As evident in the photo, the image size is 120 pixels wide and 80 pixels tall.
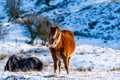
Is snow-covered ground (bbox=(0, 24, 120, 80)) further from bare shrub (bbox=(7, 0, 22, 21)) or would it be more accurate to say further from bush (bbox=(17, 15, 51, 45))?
bare shrub (bbox=(7, 0, 22, 21))

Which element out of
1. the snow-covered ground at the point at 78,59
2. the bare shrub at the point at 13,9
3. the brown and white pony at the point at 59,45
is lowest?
the bare shrub at the point at 13,9

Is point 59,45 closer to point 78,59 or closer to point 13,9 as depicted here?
point 78,59

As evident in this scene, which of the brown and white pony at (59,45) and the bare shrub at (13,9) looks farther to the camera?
the bare shrub at (13,9)

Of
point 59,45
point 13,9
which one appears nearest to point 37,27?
point 13,9

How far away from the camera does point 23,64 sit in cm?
1480

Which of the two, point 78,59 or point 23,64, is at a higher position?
point 23,64

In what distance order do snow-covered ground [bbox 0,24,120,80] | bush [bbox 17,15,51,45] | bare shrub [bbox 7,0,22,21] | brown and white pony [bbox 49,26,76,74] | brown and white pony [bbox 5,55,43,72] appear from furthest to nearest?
bare shrub [bbox 7,0,22,21]
bush [bbox 17,15,51,45]
brown and white pony [bbox 5,55,43,72]
snow-covered ground [bbox 0,24,120,80]
brown and white pony [bbox 49,26,76,74]

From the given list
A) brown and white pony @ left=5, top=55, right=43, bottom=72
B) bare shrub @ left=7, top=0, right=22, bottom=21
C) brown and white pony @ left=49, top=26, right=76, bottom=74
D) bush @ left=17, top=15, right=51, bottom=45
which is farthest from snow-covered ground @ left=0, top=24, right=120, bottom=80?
bare shrub @ left=7, top=0, right=22, bottom=21

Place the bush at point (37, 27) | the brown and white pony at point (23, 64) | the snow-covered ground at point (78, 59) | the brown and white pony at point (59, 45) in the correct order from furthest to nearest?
the bush at point (37, 27) < the brown and white pony at point (23, 64) < the snow-covered ground at point (78, 59) < the brown and white pony at point (59, 45)

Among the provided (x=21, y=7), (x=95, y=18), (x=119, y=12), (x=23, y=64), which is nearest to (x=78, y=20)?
(x=95, y=18)

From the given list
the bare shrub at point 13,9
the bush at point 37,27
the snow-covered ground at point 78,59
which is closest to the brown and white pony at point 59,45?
the snow-covered ground at point 78,59

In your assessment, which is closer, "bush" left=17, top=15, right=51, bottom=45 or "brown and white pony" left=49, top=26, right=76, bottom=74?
"brown and white pony" left=49, top=26, right=76, bottom=74

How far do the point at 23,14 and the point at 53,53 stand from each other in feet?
193

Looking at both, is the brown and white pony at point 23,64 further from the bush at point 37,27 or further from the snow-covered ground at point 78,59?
the bush at point 37,27
